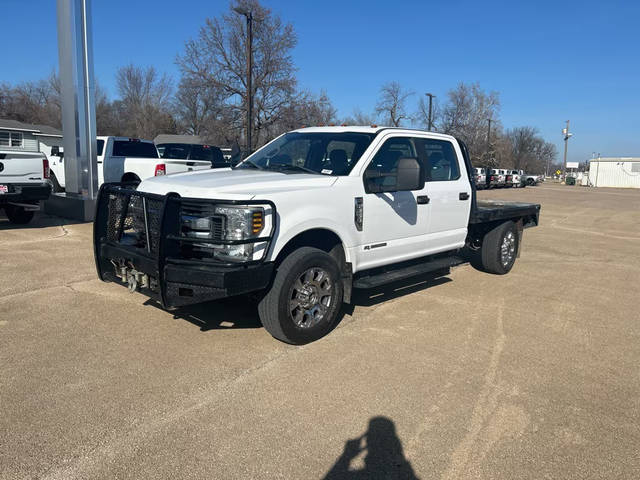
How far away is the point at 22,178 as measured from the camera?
9562 millimetres

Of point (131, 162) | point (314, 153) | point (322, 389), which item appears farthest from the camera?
point (131, 162)

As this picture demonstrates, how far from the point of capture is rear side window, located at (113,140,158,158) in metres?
13.6

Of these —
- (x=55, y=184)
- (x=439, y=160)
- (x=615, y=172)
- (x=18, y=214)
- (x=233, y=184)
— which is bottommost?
(x=18, y=214)

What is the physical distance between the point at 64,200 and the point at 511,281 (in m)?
10.3

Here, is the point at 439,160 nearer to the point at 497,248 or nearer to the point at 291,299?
the point at 497,248

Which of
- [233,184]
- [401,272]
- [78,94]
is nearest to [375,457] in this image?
[233,184]

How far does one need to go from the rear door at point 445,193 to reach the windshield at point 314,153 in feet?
3.47

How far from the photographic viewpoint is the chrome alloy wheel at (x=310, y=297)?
4.40 metres

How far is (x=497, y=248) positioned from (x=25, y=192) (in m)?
8.64

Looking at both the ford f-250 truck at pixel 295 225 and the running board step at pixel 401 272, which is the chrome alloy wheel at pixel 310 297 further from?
the running board step at pixel 401 272

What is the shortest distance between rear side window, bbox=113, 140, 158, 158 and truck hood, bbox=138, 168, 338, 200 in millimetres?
9498

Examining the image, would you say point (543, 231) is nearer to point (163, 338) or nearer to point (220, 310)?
point (220, 310)

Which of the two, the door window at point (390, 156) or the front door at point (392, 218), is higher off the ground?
the door window at point (390, 156)

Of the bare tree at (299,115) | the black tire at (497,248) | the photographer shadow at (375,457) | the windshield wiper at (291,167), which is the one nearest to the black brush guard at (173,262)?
the windshield wiper at (291,167)
